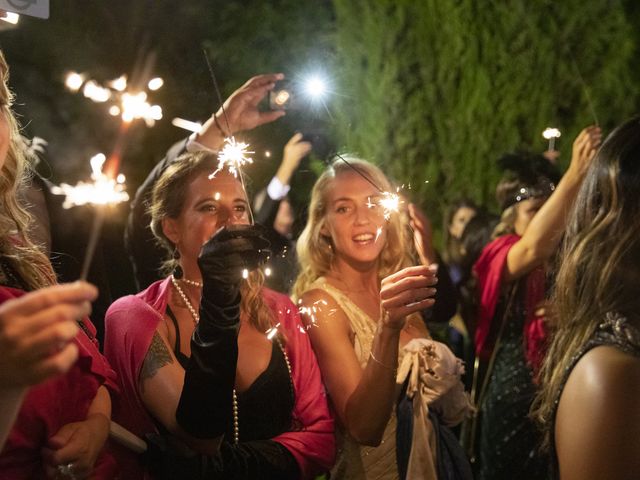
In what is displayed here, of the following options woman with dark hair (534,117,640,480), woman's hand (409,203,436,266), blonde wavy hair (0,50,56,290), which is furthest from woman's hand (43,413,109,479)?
woman's hand (409,203,436,266)

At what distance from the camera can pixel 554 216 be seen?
3.80 meters

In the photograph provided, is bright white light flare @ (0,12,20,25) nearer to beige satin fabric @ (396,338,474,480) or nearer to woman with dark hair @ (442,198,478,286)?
beige satin fabric @ (396,338,474,480)

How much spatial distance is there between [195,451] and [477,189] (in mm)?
4682

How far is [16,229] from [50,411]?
0.59 metres

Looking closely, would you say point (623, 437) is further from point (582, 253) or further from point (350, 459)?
point (350, 459)

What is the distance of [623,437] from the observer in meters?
1.63

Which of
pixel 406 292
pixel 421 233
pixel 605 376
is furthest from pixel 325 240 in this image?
pixel 605 376

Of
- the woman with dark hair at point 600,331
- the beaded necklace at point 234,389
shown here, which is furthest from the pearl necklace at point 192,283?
the woman with dark hair at point 600,331

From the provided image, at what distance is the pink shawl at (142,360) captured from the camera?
2322 millimetres

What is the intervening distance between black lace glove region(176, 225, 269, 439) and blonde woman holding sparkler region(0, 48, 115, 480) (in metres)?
0.26

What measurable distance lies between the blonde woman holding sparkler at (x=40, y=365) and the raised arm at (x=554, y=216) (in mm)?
2365

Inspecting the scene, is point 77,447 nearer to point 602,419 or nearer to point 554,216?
point 602,419

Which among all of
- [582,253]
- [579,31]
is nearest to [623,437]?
[582,253]

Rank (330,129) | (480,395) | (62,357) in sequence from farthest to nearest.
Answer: (480,395) < (330,129) < (62,357)
